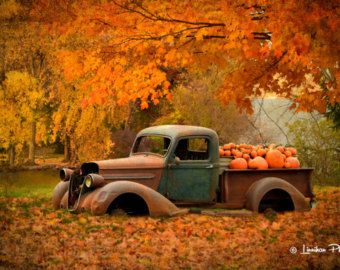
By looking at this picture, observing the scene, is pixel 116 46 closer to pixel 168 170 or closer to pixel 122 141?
pixel 168 170

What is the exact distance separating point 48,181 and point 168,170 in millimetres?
11194

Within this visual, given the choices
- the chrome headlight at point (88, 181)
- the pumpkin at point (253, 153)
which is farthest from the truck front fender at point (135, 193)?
the pumpkin at point (253, 153)

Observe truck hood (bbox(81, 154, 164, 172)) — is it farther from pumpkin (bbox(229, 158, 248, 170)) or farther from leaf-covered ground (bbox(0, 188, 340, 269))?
pumpkin (bbox(229, 158, 248, 170))

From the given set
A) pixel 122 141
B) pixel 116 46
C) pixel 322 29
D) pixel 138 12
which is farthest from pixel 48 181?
pixel 322 29

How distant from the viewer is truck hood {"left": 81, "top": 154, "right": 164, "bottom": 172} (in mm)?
8539

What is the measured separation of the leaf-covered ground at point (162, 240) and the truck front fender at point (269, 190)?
0.25 m

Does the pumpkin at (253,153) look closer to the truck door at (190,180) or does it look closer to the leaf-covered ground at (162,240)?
the truck door at (190,180)

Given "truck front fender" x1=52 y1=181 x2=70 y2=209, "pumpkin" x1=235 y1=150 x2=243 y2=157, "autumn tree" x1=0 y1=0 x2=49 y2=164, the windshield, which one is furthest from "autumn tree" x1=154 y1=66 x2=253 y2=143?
"truck front fender" x1=52 y1=181 x2=70 y2=209

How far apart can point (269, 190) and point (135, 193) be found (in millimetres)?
2361

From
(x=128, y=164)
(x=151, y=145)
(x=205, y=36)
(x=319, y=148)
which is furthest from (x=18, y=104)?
(x=128, y=164)

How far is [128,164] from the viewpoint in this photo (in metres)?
8.66

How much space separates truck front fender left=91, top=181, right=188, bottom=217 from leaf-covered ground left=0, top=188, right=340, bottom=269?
16 cm

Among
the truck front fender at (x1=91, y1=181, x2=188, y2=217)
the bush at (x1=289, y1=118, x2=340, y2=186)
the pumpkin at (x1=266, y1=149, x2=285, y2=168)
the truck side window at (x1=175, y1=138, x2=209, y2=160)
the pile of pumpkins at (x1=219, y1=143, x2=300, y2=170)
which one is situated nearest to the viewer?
the truck front fender at (x1=91, y1=181, x2=188, y2=217)

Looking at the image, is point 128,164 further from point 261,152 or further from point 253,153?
point 261,152
